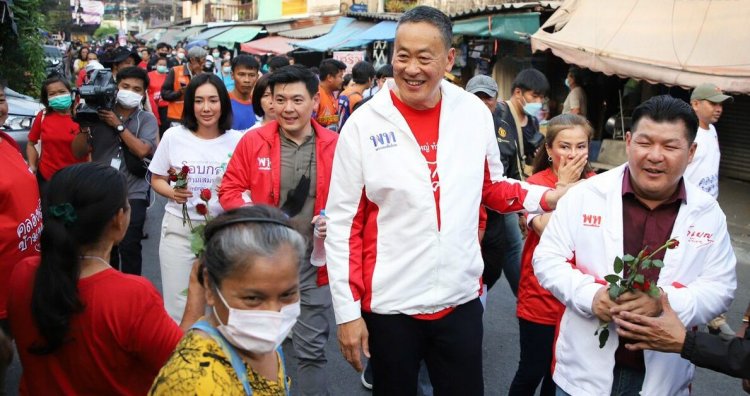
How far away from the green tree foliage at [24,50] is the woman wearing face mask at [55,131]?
2.96 meters

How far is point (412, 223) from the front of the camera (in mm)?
2531

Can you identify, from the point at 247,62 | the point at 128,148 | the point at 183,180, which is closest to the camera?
the point at 183,180

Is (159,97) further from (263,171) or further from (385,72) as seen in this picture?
(263,171)

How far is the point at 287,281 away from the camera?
1787 millimetres

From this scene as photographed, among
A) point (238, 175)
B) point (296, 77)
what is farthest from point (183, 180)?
point (296, 77)

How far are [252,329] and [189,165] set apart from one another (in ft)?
8.30

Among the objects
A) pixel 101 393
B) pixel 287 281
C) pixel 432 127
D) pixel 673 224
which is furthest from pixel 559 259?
pixel 101 393

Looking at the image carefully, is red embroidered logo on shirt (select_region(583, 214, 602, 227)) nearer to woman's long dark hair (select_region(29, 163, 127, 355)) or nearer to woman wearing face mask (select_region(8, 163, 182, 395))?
woman wearing face mask (select_region(8, 163, 182, 395))

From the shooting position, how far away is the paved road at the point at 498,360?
418 centimetres

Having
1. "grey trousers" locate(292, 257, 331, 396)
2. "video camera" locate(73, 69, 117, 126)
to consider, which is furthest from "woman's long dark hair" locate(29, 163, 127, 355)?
"video camera" locate(73, 69, 117, 126)

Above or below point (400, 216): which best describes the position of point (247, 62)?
above

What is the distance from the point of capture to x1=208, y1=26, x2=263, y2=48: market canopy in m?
29.2

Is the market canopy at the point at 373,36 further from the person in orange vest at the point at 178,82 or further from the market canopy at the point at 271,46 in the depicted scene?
the person in orange vest at the point at 178,82

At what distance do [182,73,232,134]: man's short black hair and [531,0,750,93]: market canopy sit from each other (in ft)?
22.0
